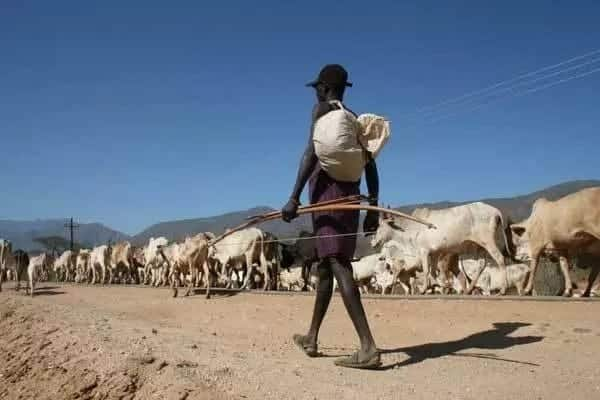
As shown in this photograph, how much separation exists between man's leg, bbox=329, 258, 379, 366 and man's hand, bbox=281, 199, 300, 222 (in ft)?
1.78

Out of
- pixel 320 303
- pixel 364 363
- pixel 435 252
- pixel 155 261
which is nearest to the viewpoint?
pixel 364 363

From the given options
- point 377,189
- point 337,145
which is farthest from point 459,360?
point 337,145

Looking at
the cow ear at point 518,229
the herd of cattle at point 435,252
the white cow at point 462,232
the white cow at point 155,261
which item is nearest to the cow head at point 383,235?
the herd of cattle at point 435,252

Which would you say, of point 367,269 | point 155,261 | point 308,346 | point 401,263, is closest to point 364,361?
point 308,346

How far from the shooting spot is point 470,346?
602 centimetres

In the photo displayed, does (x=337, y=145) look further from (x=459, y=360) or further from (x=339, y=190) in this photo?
(x=459, y=360)

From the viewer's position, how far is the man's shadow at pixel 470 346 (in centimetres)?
533

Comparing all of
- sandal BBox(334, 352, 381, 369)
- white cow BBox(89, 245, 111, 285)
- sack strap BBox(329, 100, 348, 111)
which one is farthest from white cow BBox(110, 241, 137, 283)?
sandal BBox(334, 352, 381, 369)

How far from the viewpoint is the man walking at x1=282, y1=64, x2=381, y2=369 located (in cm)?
505

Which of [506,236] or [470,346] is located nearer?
[470,346]

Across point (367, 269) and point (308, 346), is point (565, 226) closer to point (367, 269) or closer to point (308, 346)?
point (308, 346)

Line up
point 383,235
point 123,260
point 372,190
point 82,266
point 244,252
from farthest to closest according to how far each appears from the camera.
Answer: point 82,266 → point 123,260 → point 244,252 → point 383,235 → point 372,190

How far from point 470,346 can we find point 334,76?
312 cm

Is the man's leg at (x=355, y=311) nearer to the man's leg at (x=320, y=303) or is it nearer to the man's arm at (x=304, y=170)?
the man's leg at (x=320, y=303)
